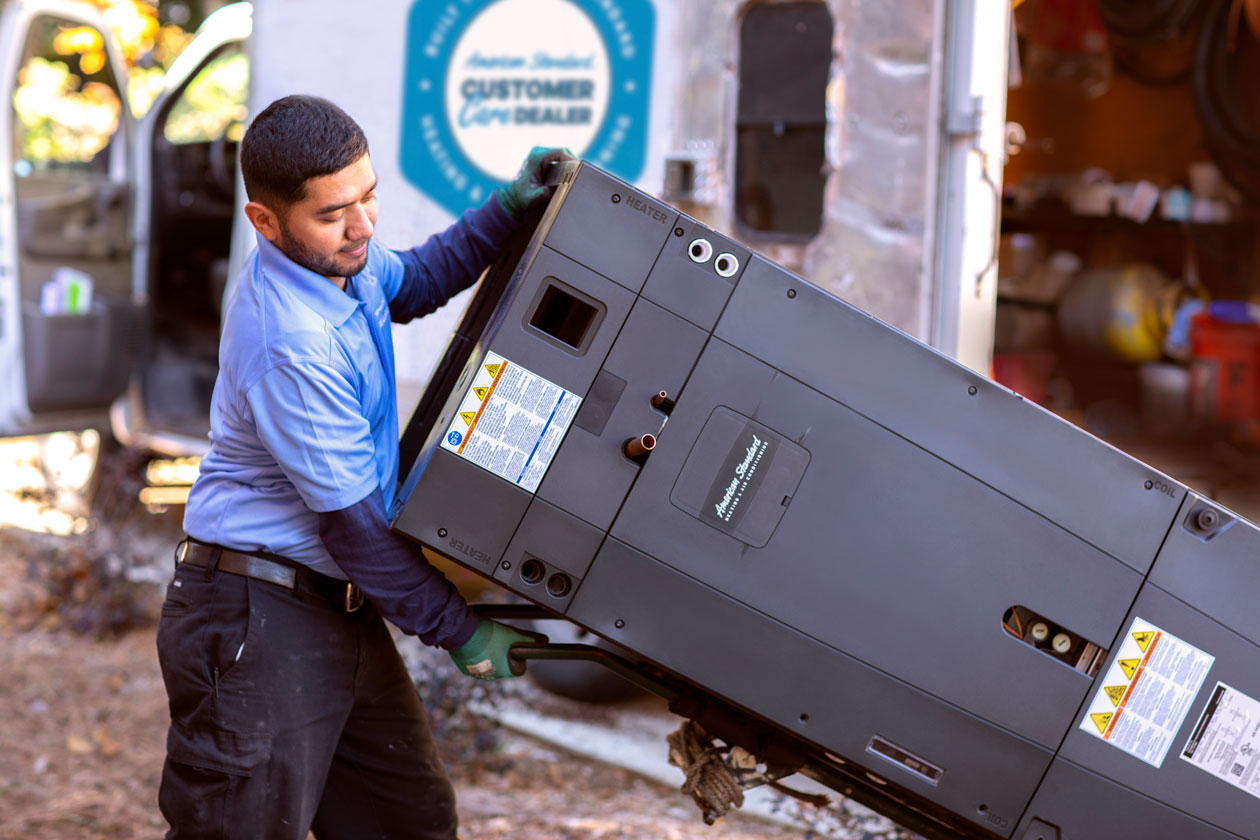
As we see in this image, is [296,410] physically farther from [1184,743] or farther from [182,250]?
[182,250]

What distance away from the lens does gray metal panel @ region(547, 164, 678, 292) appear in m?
1.74

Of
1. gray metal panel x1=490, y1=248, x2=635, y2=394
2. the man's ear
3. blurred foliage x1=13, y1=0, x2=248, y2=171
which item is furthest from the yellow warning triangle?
blurred foliage x1=13, y1=0, x2=248, y2=171

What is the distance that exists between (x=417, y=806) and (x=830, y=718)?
32.7 inches

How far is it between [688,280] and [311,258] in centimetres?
58

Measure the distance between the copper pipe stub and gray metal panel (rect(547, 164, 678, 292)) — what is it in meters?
0.22

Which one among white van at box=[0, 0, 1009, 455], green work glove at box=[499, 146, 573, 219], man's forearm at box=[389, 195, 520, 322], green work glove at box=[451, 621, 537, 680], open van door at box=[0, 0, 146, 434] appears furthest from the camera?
open van door at box=[0, 0, 146, 434]

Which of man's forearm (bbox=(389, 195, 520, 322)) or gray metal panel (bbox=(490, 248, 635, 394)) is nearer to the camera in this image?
gray metal panel (bbox=(490, 248, 635, 394))

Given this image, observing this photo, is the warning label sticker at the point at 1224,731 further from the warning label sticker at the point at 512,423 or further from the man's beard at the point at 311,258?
the man's beard at the point at 311,258

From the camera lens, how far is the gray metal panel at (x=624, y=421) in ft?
5.71

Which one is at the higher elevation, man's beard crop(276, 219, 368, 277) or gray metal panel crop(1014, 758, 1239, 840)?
man's beard crop(276, 219, 368, 277)

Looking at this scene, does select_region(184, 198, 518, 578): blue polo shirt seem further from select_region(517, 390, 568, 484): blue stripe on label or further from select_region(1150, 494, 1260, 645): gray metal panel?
select_region(1150, 494, 1260, 645): gray metal panel

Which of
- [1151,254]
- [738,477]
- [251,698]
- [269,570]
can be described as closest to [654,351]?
[738,477]

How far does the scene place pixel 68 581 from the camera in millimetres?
4820

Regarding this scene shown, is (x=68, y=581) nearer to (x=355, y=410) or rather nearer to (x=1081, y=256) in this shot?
(x=355, y=410)
